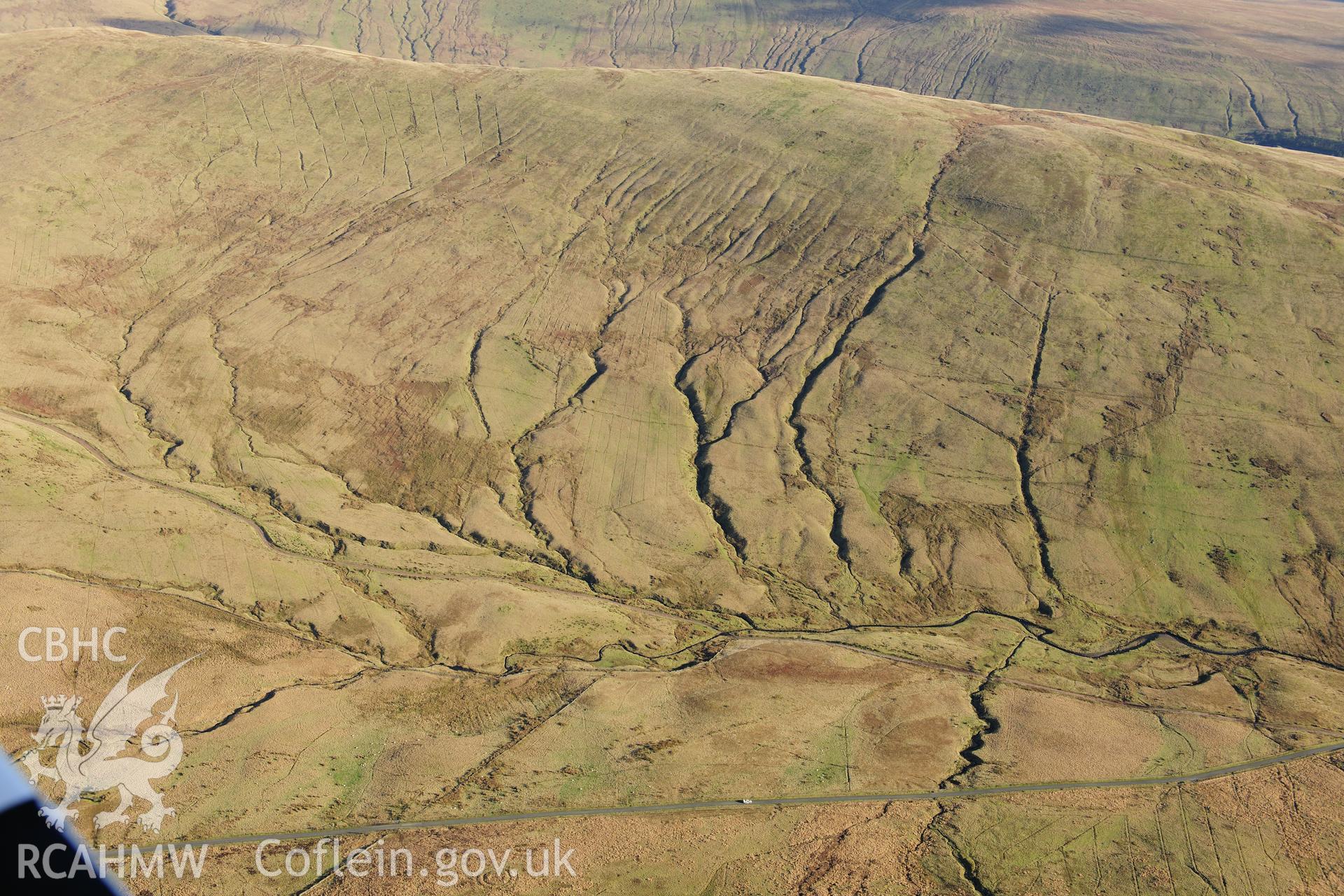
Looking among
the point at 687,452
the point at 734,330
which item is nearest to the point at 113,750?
the point at 687,452

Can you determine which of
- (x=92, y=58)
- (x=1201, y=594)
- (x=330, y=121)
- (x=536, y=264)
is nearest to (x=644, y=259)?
(x=536, y=264)

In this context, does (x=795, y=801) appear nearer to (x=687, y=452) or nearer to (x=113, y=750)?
(x=113, y=750)

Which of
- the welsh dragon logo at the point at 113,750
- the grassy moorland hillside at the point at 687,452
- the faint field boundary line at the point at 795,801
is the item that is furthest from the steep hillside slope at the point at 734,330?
the welsh dragon logo at the point at 113,750

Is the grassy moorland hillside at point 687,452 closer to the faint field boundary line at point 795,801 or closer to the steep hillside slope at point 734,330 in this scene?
the steep hillside slope at point 734,330

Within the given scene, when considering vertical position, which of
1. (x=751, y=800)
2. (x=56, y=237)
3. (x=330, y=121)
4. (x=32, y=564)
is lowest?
(x=751, y=800)

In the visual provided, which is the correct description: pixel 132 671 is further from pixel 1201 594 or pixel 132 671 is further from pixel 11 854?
pixel 1201 594

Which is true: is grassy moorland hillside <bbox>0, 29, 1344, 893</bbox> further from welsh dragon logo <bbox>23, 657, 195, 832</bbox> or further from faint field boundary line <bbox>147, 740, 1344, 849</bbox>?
welsh dragon logo <bbox>23, 657, 195, 832</bbox>
